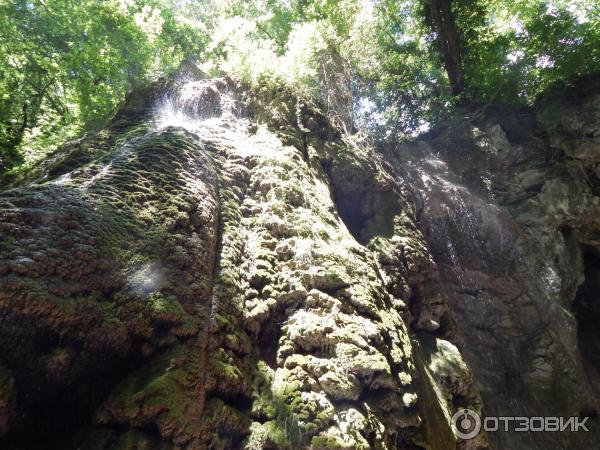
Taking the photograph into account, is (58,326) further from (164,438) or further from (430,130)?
(430,130)

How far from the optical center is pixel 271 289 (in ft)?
15.1

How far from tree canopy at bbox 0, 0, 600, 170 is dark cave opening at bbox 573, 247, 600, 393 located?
5680mm

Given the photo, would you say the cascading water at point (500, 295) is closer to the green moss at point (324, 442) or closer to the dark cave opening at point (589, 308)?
the dark cave opening at point (589, 308)

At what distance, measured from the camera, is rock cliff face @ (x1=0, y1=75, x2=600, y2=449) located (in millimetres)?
2904

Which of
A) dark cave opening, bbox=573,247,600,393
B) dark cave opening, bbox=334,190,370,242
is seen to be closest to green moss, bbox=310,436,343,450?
dark cave opening, bbox=334,190,370,242

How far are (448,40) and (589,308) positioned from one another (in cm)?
960

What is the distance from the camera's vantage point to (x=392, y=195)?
27.5ft

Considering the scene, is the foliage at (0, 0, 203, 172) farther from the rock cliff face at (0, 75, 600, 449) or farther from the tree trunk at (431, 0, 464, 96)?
the tree trunk at (431, 0, 464, 96)

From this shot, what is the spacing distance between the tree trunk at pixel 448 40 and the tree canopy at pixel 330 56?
0.03m

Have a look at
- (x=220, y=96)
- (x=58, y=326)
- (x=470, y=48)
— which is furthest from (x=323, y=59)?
(x=58, y=326)

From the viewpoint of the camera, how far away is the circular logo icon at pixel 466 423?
497 cm

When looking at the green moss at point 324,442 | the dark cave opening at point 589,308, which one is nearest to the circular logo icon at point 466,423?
the green moss at point 324,442
